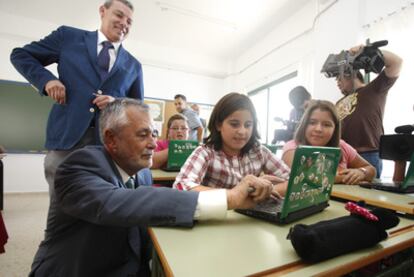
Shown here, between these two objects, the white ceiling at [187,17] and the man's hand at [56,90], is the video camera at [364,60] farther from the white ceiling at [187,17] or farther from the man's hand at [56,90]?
the white ceiling at [187,17]

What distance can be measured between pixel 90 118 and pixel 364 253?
44.4 inches

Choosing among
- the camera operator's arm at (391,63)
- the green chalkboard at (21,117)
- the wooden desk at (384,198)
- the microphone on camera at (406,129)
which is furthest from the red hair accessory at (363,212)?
the green chalkboard at (21,117)

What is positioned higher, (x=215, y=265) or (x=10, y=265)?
(x=215, y=265)

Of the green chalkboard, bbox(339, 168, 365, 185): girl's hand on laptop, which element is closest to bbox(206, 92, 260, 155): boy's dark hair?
bbox(339, 168, 365, 185): girl's hand on laptop

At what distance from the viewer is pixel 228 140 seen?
1185 mm

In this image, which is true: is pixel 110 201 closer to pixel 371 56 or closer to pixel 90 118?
pixel 90 118

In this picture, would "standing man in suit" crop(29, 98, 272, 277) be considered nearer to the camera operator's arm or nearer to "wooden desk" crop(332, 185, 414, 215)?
"wooden desk" crop(332, 185, 414, 215)

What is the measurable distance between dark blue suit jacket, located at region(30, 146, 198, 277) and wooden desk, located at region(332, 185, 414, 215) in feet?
2.62

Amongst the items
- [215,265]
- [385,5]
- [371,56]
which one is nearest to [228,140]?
[215,265]

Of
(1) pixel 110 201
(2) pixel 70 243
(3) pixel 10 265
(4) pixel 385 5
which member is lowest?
(3) pixel 10 265

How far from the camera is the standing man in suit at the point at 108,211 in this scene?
593mm

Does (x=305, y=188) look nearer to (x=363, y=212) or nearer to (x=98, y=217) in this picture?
(x=363, y=212)

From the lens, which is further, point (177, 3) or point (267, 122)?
point (267, 122)

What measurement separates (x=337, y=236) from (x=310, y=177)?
238mm
